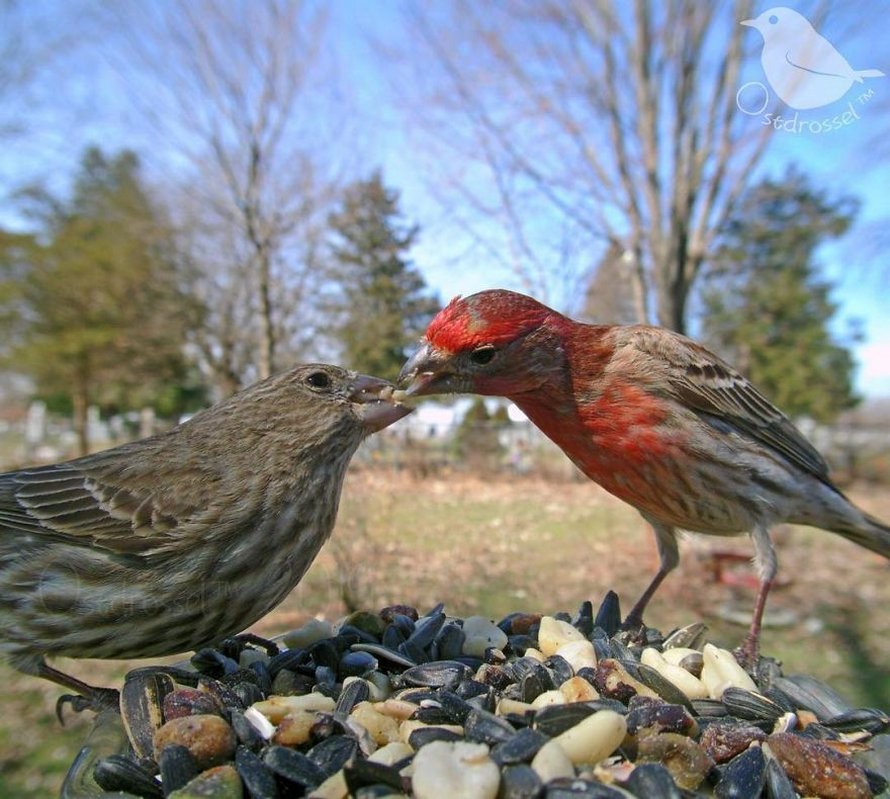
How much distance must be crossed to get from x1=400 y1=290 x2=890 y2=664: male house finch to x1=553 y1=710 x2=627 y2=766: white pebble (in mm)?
1027

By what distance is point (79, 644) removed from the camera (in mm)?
2092

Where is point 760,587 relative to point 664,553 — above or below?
below

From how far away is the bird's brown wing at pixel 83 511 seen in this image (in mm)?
2215

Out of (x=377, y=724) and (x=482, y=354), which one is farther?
(x=482, y=354)

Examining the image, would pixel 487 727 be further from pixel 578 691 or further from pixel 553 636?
pixel 553 636

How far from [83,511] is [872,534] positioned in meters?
3.48

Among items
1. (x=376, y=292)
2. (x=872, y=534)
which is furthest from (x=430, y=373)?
(x=376, y=292)

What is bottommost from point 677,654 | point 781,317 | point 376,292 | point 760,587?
point 677,654

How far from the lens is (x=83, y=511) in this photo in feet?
7.88

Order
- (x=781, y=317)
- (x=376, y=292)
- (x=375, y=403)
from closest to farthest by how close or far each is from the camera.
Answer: (x=375, y=403) → (x=376, y=292) → (x=781, y=317)

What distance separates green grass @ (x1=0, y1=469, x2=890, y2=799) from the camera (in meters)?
6.20

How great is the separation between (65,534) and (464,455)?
33.2ft

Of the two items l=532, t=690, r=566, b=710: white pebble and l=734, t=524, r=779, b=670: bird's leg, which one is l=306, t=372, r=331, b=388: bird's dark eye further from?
l=734, t=524, r=779, b=670: bird's leg

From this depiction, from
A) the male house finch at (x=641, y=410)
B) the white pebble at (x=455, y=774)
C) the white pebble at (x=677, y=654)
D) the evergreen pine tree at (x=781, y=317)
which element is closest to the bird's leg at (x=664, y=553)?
the male house finch at (x=641, y=410)
